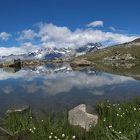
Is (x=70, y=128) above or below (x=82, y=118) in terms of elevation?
above

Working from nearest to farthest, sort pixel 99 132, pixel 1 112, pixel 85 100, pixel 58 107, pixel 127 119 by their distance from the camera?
pixel 99 132, pixel 127 119, pixel 1 112, pixel 58 107, pixel 85 100

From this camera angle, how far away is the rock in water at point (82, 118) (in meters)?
20.5

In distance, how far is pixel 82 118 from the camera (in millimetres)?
21438

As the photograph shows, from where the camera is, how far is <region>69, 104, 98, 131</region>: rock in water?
67.1ft

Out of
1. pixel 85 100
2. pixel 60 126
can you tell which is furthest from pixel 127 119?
pixel 85 100

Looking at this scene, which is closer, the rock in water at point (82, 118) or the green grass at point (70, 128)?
the green grass at point (70, 128)

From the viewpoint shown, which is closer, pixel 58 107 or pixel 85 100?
pixel 58 107

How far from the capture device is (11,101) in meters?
36.2

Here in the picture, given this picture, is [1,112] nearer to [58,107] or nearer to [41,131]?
[58,107]

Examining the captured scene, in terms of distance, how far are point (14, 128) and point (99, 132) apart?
17.4ft

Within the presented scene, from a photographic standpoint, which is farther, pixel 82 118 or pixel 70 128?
pixel 82 118

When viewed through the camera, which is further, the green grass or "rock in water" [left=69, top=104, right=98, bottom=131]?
"rock in water" [left=69, top=104, right=98, bottom=131]

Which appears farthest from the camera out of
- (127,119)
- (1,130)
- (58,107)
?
(58,107)

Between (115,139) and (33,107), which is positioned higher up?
(115,139)
